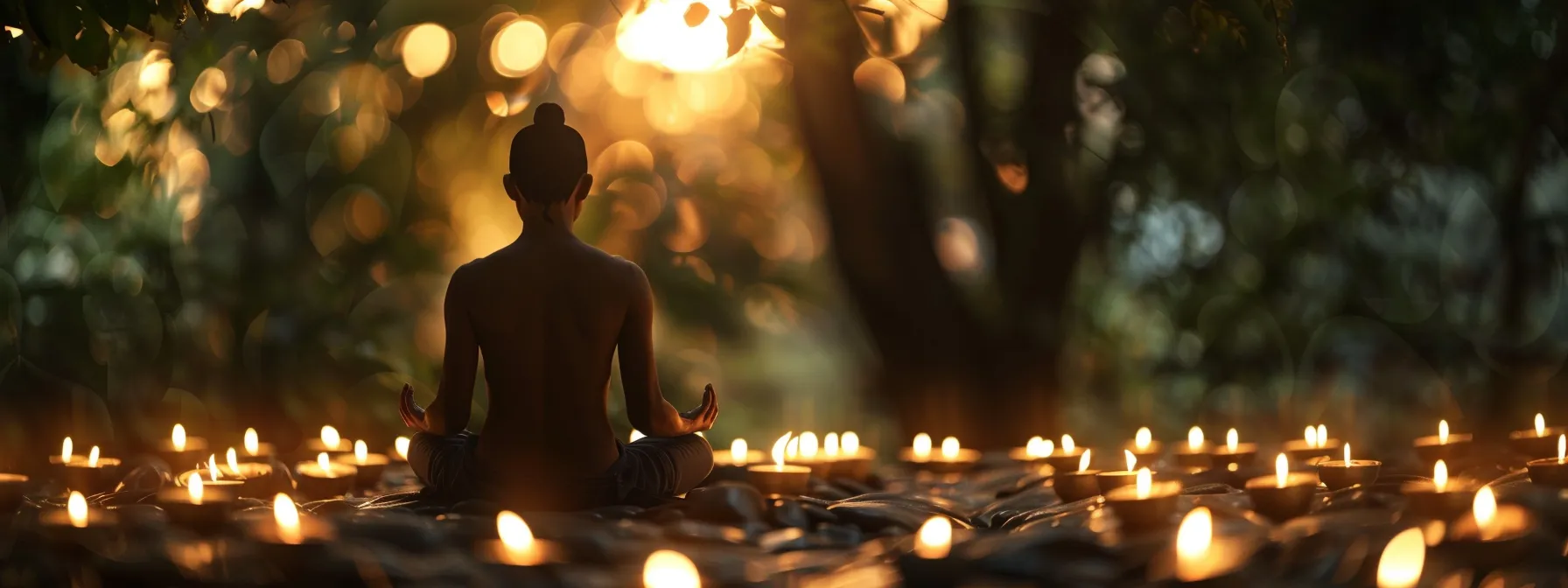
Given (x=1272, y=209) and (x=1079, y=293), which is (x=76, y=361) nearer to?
(x=1079, y=293)

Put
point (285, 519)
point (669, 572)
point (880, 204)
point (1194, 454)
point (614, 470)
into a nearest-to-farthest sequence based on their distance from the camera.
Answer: point (669, 572) < point (285, 519) < point (614, 470) < point (1194, 454) < point (880, 204)

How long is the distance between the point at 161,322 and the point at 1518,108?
23.1ft

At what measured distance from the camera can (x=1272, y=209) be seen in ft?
23.7

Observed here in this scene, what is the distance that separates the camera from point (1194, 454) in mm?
4984

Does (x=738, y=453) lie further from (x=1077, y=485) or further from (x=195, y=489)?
(x=195, y=489)

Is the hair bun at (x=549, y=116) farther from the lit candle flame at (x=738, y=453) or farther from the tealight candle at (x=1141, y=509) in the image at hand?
the tealight candle at (x=1141, y=509)

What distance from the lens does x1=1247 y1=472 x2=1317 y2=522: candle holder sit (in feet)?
11.7

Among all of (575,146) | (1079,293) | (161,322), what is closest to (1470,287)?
(1079,293)

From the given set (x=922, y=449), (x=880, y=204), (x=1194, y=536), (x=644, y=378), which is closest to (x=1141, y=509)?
(x=1194, y=536)

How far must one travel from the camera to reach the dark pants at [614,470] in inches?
153

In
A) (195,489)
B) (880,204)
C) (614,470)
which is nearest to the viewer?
(195,489)

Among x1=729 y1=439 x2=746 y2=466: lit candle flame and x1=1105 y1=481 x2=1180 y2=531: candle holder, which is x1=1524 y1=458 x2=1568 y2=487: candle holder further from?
x1=729 y1=439 x2=746 y2=466: lit candle flame

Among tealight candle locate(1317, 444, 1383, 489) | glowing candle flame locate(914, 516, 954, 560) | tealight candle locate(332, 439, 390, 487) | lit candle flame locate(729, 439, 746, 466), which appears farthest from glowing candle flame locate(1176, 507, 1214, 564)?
tealight candle locate(332, 439, 390, 487)

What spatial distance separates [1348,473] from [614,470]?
194cm
